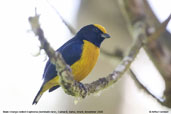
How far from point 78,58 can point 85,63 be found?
105 mm

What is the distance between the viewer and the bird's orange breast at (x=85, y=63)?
3.76 m

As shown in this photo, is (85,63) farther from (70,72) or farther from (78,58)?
(70,72)

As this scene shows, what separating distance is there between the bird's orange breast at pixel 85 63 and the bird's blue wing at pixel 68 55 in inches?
2.1

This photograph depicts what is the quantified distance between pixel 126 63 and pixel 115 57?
847mm

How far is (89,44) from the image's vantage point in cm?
411

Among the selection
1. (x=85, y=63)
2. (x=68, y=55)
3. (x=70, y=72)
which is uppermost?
(x=70, y=72)

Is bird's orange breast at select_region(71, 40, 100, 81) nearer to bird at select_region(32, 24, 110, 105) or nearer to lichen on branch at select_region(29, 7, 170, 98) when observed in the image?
bird at select_region(32, 24, 110, 105)

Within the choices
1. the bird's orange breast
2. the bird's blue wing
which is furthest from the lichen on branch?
the bird's blue wing

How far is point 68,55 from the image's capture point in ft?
12.5

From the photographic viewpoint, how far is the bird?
373cm

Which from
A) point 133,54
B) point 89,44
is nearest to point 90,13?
point 89,44

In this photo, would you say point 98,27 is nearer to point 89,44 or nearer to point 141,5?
point 89,44

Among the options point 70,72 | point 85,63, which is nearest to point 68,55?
point 85,63

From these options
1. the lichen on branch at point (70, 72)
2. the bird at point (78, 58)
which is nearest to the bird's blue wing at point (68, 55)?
the bird at point (78, 58)
